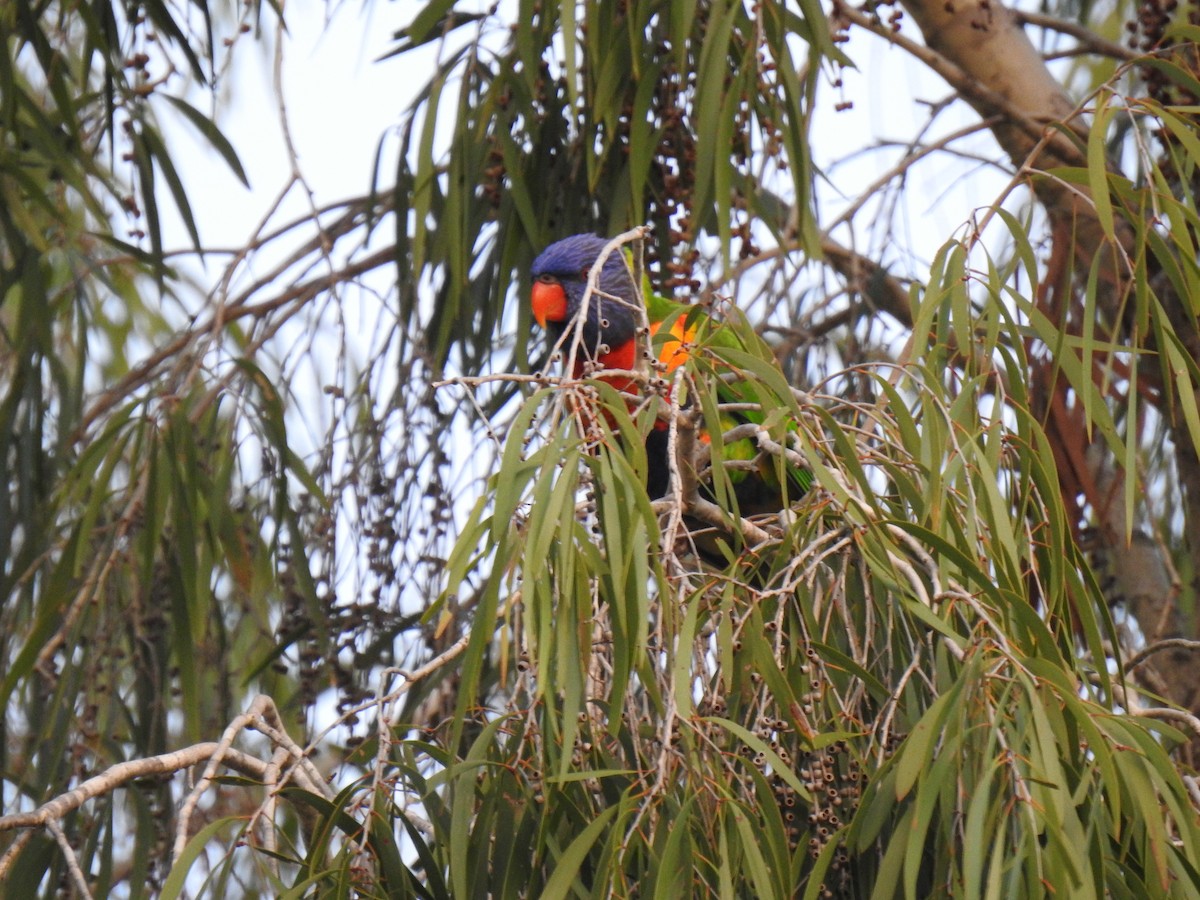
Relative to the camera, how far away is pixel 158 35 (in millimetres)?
1960

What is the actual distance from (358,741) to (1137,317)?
35.7 inches

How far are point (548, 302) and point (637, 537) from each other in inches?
51.3

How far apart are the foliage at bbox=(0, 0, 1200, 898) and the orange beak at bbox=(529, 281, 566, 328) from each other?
0.37 ft

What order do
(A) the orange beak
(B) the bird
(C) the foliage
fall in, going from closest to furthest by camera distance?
(C) the foliage
(B) the bird
(A) the orange beak

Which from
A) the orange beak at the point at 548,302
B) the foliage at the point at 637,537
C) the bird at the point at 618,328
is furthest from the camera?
the orange beak at the point at 548,302

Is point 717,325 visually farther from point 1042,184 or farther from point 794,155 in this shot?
point 1042,184

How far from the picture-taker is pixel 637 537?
33.8 inches

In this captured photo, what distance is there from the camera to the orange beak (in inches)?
82.7

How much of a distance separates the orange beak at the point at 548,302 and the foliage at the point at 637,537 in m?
0.11

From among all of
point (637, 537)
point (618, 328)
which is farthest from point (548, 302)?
point (637, 537)

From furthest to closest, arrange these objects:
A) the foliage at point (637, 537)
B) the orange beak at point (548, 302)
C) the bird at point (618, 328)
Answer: the orange beak at point (548, 302) → the bird at point (618, 328) → the foliage at point (637, 537)

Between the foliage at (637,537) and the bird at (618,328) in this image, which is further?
the bird at (618,328)

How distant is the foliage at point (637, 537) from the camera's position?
86 centimetres

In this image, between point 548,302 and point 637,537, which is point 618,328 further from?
point 637,537
